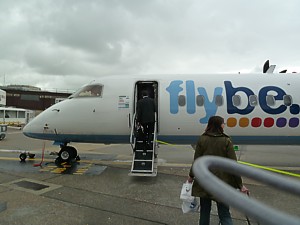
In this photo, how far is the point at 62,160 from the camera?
30.8ft

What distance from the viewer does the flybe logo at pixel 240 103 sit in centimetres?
866

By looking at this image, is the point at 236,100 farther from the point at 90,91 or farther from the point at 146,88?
the point at 90,91

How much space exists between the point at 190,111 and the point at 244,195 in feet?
24.8

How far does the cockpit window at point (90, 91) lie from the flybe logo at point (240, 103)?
252 centimetres

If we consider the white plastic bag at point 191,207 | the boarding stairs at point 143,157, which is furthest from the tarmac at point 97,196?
the white plastic bag at point 191,207

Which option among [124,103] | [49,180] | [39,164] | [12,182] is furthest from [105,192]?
[39,164]

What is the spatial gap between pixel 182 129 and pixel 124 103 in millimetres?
2196

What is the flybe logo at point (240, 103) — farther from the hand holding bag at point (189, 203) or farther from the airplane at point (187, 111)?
the hand holding bag at point (189, 203)

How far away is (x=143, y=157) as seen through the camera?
25.8 ft

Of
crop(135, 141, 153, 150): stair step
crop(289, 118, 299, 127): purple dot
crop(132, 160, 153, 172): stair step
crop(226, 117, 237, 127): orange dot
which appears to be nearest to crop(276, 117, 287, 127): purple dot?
crop(289, 118, 299, 127): purple dot

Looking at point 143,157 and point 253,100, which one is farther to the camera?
point 253,100

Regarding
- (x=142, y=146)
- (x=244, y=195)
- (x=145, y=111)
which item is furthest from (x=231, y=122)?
(x=244, y=195)

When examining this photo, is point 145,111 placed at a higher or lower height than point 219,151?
higher

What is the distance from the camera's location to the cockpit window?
30.0 feet
